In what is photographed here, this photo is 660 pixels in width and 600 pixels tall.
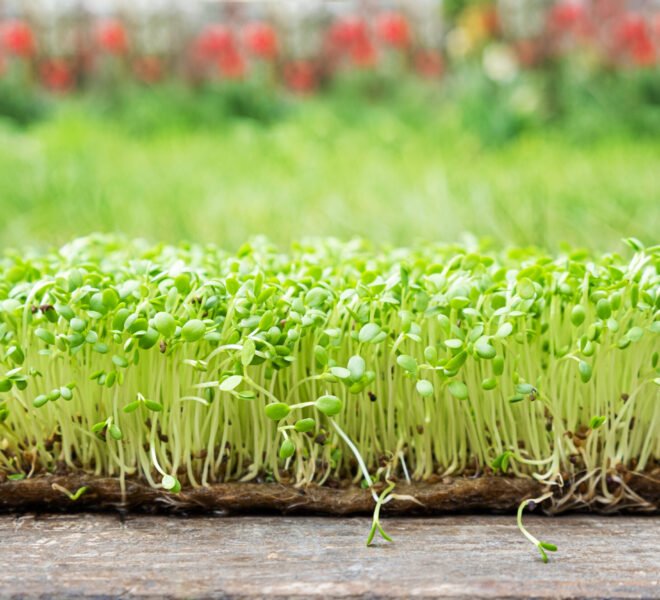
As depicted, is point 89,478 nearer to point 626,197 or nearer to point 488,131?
point 626,197

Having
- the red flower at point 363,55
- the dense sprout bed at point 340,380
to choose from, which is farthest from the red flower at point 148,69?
the dense sprout bed at point 340,380

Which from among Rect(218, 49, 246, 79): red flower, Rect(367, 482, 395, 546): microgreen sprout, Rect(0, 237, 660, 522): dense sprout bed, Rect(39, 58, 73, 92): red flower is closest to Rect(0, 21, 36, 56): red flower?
Rect(39, 58, 73, 92): red flower

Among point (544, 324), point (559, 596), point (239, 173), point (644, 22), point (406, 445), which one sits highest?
point (644, 22)

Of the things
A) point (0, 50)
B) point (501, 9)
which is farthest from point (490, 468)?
point (0, 50)

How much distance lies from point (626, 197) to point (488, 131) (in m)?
1.51

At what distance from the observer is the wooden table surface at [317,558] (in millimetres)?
817

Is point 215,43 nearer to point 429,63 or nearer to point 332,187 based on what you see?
point 429,63

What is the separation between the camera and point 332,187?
2.45 m

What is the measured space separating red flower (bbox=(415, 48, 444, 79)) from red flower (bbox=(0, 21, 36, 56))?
2.58 meters

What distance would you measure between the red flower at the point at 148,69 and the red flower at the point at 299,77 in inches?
33.5

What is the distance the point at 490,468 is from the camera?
3.41ft

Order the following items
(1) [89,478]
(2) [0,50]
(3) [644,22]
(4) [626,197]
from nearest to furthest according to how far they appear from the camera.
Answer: (1) [89,478] → (4) [626,197] → (3) [644,22] → (2) [0,50]

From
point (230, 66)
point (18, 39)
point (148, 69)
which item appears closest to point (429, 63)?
point (230, 66)

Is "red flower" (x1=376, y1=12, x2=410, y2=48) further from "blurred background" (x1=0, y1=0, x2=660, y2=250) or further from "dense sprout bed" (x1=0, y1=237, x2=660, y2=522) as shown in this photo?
"dense sprout bed" (x1=0, y1=237, x2=660, y2=522)
